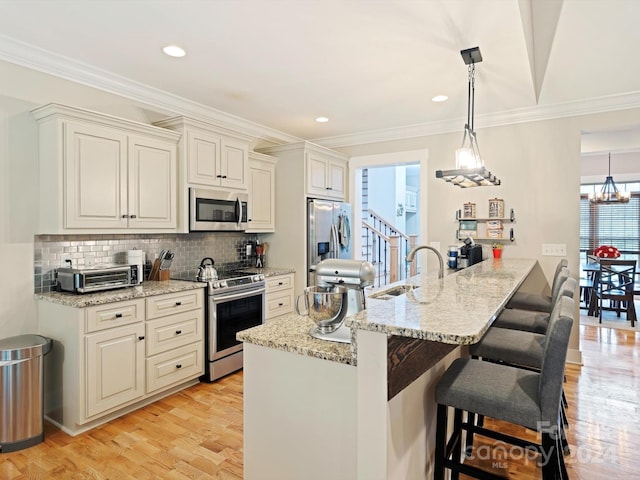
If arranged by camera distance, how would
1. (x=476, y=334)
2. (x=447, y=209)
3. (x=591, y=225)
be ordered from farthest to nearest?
(x=591, y=225) → (x=447, y=209) → (x=476, y=334)

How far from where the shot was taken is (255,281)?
391 cm

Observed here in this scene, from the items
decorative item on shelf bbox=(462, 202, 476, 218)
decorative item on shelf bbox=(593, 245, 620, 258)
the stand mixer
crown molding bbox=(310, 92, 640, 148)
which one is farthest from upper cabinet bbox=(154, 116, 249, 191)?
A: decorative item on shelf bbox=(593, 245, 620, 258)

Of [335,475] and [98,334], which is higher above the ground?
[98,334]

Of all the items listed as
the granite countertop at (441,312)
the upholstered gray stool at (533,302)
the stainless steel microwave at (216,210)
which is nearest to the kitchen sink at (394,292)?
the granite countertop at (441,312)

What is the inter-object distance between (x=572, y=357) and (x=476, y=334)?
3.54m

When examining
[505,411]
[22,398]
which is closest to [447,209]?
[505,411]

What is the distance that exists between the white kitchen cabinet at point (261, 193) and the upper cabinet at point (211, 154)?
0.99ft

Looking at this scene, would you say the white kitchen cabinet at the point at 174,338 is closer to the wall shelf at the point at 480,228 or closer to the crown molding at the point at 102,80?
the crown molding at the point at 102,80

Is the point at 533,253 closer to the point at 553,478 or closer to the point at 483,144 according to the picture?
the point at 483,144

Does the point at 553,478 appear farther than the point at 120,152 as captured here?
No

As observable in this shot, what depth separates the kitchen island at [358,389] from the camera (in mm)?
1316

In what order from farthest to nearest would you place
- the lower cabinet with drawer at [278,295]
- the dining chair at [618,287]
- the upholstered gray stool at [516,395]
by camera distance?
the dining chair at [618,287]
the lower cabinet with drawer at [278,295]
the upholstered gray stool at [516,395]

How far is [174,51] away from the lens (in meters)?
2.77

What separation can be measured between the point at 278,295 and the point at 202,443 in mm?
1984
